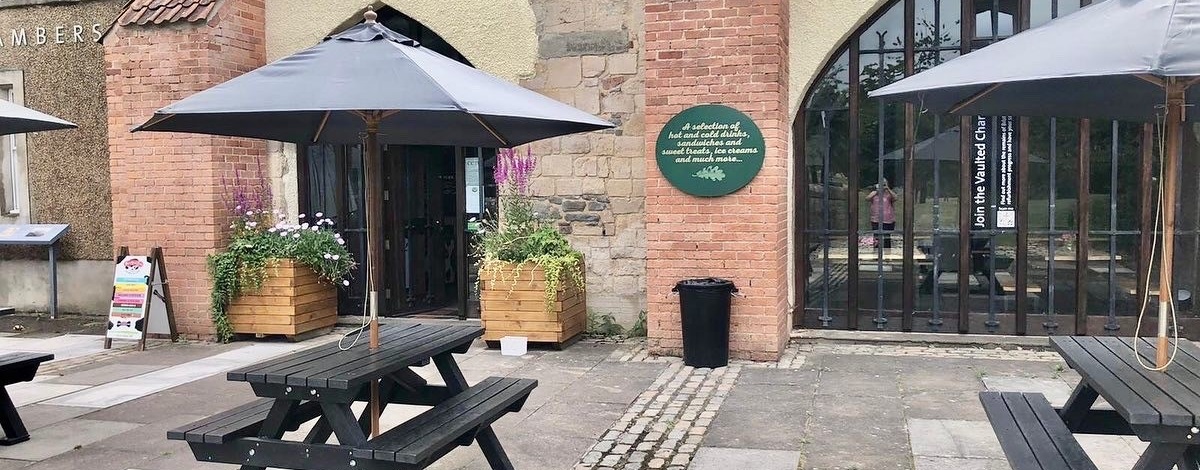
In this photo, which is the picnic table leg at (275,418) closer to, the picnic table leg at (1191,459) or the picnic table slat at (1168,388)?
the picnic table slat at (1168,388)

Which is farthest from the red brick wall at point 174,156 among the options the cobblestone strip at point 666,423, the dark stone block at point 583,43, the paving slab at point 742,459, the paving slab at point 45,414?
the paving slab at point 742,459

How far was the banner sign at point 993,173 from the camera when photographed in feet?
23.5

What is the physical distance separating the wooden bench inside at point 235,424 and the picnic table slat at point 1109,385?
313 centimetres

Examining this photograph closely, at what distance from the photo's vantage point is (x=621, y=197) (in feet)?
25.8

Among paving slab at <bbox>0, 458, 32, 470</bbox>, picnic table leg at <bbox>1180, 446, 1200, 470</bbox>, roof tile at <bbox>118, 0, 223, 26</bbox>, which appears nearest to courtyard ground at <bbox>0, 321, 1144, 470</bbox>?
paving slab at <bbox>0, 458, 32, 470</bbox>

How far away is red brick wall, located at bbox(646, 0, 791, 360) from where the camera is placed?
6605 mm

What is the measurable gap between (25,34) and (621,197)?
6.75 meters

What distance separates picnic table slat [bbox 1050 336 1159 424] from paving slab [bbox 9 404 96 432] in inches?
213

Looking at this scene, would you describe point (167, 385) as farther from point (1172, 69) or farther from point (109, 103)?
point (1172, 69)

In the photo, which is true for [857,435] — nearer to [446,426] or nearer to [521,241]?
[446,426]

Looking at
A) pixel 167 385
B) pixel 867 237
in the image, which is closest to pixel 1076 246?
pixel 867 237

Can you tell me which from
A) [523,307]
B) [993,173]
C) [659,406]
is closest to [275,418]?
[659,406]

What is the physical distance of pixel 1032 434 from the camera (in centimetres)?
333

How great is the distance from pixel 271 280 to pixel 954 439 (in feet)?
19.0
